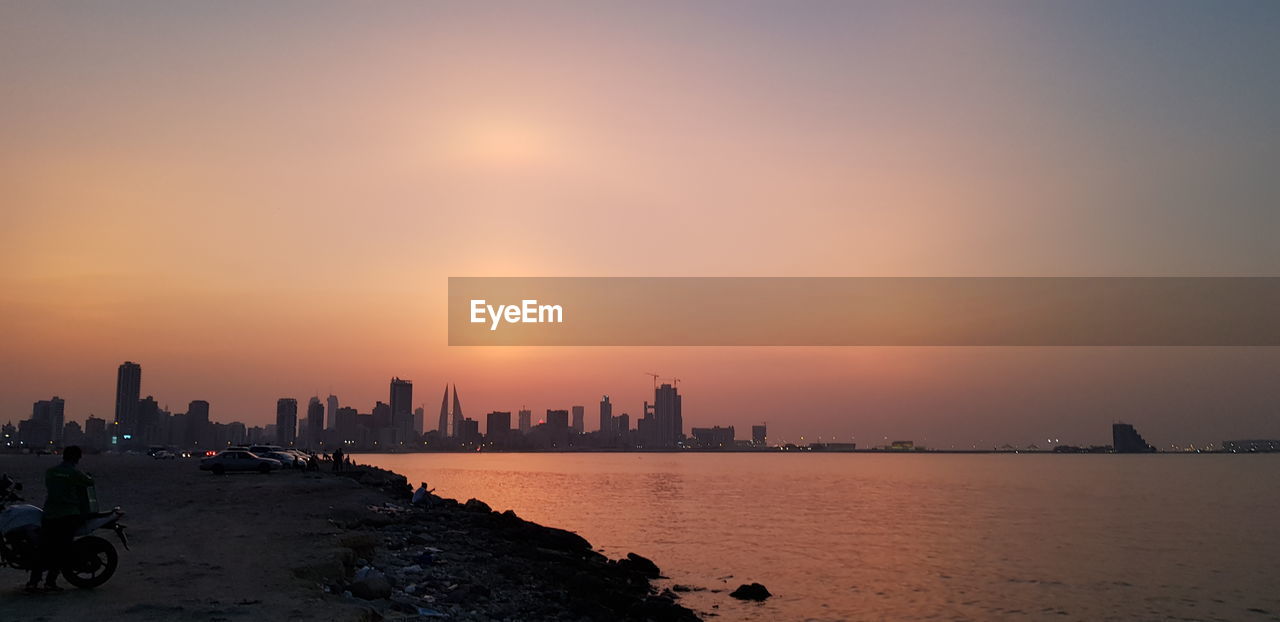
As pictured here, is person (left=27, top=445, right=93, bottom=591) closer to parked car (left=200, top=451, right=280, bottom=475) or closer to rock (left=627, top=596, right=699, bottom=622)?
rock (left=627, top=596, right=699, bottom=622)

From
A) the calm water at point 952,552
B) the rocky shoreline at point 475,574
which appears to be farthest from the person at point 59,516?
the calm water at point 952,552

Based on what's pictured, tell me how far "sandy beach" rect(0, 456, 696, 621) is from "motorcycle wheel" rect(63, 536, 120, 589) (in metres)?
0.23

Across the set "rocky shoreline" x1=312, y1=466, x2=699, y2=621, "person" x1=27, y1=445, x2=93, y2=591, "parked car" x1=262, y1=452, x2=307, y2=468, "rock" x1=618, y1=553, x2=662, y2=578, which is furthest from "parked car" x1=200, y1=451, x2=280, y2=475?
"person" x1=27, y1=445, x2=93, y2=591

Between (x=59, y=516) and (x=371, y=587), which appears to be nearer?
(x=59, y=516)

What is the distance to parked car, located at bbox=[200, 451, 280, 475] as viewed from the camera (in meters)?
58.3

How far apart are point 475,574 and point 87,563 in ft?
39.3

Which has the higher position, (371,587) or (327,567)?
(327,567)

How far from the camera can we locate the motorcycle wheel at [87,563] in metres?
14.4

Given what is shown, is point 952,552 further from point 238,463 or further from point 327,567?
point 238,463

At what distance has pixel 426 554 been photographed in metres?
26.1

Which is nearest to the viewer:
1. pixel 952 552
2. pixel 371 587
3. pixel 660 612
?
pixel 371 587

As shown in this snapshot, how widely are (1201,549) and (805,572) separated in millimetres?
27322

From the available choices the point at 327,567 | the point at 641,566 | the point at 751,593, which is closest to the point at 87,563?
the point at 327,567

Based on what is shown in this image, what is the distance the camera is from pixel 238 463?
5906 cm
